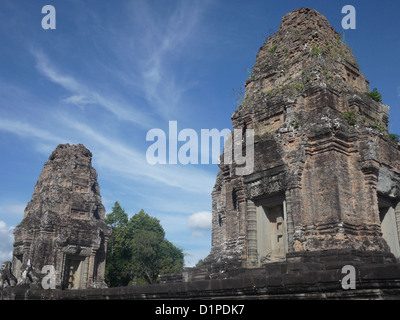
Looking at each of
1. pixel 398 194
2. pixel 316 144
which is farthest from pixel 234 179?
pixel 398 194

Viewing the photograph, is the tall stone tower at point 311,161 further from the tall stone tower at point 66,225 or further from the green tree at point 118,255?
the green tree at point 118,255

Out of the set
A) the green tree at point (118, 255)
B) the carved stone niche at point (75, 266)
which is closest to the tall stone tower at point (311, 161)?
the carved stone niche at point (75, 266)

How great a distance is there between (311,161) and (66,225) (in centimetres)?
1675

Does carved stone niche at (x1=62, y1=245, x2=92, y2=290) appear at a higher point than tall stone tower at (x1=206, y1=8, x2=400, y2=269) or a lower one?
lower

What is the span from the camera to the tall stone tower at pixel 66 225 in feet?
72.3

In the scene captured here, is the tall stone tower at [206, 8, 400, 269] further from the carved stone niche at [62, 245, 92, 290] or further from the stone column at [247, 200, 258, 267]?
the carved stone niche at [62, 245, 92, 290]

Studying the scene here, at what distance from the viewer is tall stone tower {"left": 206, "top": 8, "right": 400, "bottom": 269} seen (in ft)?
33.4

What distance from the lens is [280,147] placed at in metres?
11.5

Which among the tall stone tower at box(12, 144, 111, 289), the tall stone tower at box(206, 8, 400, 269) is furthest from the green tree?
the tall stone tower at box(206, 8, 400, 269)

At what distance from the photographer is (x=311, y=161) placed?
10914 millimetres

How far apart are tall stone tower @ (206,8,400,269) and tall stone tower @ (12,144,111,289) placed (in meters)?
11.8

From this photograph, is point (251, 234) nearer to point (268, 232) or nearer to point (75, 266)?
point (268, 232)

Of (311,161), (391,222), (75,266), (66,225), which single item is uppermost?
(311,161)

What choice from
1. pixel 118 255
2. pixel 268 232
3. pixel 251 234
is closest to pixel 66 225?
pixel 251 234
